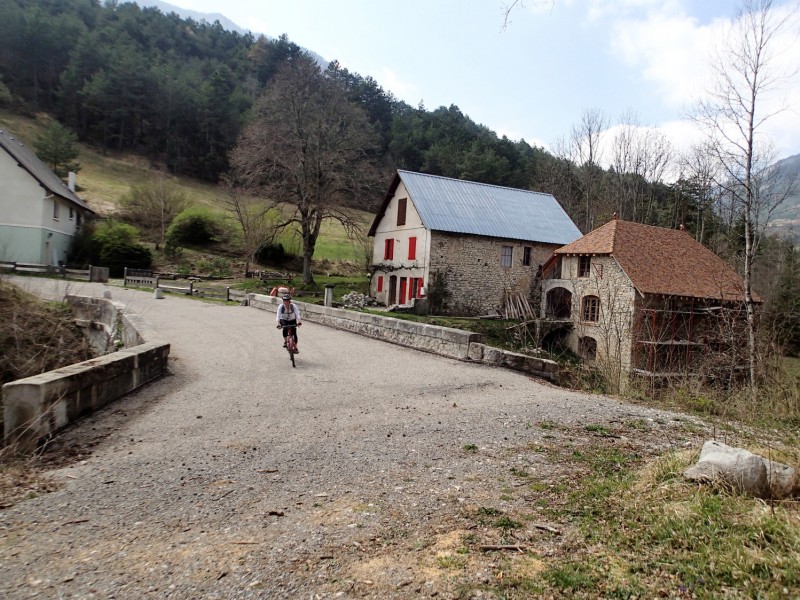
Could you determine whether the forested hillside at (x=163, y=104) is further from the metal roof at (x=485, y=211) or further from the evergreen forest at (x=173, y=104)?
the metal roof at (x=485, y=211)

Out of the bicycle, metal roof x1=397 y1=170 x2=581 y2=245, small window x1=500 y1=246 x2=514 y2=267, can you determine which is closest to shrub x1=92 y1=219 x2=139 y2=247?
metal roof x1=397 y1=170 x2=581 y2=245

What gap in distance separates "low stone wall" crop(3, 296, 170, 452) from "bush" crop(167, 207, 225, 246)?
3367 centimetres

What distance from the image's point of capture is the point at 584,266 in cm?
2925

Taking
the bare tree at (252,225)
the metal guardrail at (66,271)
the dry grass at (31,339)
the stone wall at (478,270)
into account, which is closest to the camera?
the dry grass at (31,339)

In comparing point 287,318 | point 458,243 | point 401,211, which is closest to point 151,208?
point 401,211

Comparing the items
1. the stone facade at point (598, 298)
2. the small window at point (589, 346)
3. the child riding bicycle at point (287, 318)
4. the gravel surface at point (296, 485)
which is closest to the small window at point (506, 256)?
the stone facade at point (598, 298)

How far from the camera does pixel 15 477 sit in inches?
196

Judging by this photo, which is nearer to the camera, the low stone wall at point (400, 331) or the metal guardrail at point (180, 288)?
the low stone wall at point (400, 331)

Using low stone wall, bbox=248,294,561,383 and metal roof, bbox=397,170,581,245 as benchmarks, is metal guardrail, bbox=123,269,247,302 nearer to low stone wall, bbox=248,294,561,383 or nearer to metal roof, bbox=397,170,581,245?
low stone wall, bbox=248,294,561,383

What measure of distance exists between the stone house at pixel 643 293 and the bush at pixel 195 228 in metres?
29.0

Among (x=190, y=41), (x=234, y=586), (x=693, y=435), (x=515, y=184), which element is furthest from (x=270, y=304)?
(x=190, y=41)

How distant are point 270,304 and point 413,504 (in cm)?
2060

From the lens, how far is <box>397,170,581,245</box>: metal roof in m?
32.8

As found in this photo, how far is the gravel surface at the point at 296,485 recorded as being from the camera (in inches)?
129
